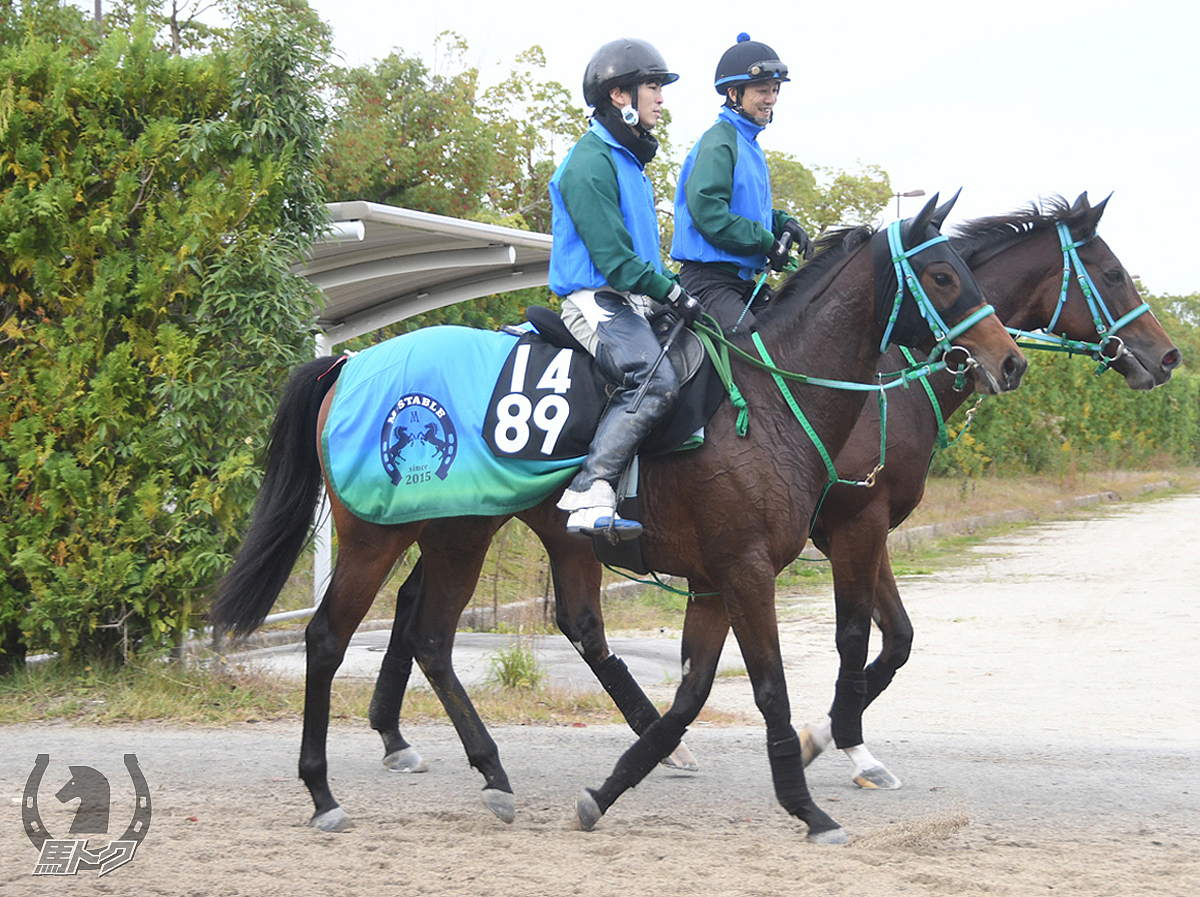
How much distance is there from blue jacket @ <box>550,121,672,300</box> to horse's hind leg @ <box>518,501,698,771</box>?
1263 millimetres

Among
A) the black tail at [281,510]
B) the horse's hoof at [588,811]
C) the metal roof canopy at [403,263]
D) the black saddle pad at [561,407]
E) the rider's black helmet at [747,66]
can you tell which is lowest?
the horse's hoof at [588,811]

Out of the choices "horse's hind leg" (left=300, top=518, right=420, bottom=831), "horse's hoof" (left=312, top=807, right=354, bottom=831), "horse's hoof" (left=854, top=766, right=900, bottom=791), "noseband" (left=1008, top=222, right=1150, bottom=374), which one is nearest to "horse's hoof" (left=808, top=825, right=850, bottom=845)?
"horse's hoof" (left=854, top=766, right=900, bottom=791)

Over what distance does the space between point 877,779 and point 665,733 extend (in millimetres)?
1293

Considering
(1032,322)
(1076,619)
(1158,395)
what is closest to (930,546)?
(1076,619)

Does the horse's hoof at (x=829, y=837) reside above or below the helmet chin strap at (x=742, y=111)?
below

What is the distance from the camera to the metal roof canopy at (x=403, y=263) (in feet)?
25.9

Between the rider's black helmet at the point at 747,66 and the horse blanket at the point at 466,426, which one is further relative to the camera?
the rider's black helmet at the point at 747,66

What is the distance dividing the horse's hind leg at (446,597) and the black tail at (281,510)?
0.58 metres

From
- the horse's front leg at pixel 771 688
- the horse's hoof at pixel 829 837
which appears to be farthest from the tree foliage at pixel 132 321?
the horse's hoof at pixel 829 837

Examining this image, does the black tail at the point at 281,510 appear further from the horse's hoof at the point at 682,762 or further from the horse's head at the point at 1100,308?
the horse's head at the point at 1100,308

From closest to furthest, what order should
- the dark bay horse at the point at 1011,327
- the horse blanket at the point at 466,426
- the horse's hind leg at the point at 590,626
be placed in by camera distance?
the horse blanket at the point at 466,426
the horse's hind leg at the point at 590,626
the dark bay horse at the point at 1011,327

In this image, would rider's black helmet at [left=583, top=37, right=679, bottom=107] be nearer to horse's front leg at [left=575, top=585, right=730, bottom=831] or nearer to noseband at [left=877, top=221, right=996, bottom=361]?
noseband at [left=877, top=221, right=996, bottom=361]

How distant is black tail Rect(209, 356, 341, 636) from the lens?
5.15 meters

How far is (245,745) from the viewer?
19.1 feet
